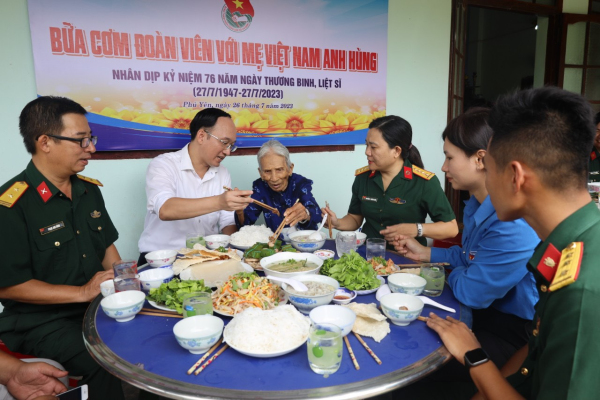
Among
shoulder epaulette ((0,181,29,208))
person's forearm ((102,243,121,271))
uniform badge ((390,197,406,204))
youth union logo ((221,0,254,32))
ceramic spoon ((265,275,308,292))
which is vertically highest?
youth union logo ((221,0,254,32))

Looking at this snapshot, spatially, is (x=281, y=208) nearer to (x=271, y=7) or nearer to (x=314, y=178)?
(x=314, y=178)

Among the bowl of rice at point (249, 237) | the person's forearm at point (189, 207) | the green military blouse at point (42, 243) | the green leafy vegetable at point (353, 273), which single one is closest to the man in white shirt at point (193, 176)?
the person's forearm at point (189, 207)

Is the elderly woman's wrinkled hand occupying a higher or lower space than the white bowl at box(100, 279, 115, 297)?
lower

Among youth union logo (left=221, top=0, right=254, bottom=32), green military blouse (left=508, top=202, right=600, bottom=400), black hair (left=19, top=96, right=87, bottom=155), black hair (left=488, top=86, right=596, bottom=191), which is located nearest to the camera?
green military blouse (left=508, top=202, right=600, bottom=400)

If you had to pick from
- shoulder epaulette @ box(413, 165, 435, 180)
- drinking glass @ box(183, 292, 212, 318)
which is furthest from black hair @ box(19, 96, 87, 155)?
shoulder epaulette @ box(413, 165, 435, 180)

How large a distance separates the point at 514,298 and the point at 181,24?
340cm

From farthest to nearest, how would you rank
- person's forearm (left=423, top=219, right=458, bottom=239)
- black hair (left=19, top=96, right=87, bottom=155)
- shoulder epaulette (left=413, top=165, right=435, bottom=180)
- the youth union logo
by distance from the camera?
1. the youth union logo
2. shoulder epaulette (left=413, top=165, right=435, bottom=180)
3. person's forearm (left=423, top=219, right=458, bottom=239)
4. black hair (left=19, top=96, right=87, bottom=155)

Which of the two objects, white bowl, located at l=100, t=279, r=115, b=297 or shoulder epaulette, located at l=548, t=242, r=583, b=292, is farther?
white bowl, located at l=100, t=279, r=115, b=297

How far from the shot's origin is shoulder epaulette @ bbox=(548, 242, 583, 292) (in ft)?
3.28

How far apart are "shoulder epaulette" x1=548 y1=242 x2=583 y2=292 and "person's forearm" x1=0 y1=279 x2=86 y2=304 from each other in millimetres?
2054

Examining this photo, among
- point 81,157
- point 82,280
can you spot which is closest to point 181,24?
point 81,157

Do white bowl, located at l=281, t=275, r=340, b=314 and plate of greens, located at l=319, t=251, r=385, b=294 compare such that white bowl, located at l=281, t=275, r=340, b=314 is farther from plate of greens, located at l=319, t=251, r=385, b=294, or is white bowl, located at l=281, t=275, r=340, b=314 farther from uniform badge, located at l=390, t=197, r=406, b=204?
uniform badge, located at l=390, t=197, r=406, b=204

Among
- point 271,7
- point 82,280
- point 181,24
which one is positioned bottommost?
point 82,280

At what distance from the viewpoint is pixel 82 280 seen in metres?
2.31
